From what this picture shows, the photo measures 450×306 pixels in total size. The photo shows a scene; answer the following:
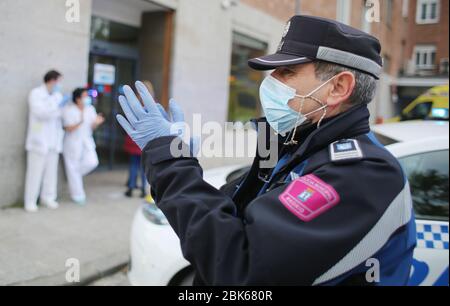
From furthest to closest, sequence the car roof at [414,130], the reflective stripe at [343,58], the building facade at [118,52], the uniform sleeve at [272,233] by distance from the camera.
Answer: the building facade at [118,52], the car roof at [414,130], the reflective stripe at [343,58], the uniform sleeve at [272,233]

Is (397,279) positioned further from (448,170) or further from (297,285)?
(448,170)

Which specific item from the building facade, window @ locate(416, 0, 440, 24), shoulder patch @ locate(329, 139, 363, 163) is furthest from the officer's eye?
window @ locate(416, 0, 440, 24)

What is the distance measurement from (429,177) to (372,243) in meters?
2.21

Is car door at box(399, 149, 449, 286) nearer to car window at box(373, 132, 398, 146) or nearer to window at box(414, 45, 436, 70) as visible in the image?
car window at box(373, 132, 398, 146)

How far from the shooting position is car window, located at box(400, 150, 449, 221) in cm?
299

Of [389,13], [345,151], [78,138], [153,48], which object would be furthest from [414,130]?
[153,48]

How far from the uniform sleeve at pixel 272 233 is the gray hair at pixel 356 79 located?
28 centimetres

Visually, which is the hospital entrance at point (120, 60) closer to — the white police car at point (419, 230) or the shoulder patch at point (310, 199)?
the white police car at point (419, 230)

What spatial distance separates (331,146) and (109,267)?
139 inches

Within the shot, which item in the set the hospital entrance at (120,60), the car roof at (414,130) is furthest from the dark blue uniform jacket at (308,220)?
the hospital entrance at (120,60)

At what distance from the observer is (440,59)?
19.2 ft

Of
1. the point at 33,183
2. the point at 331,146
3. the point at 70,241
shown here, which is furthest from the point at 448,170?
the point at 33,183

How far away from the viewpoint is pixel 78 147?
591 cm

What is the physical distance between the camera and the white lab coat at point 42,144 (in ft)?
17.8
